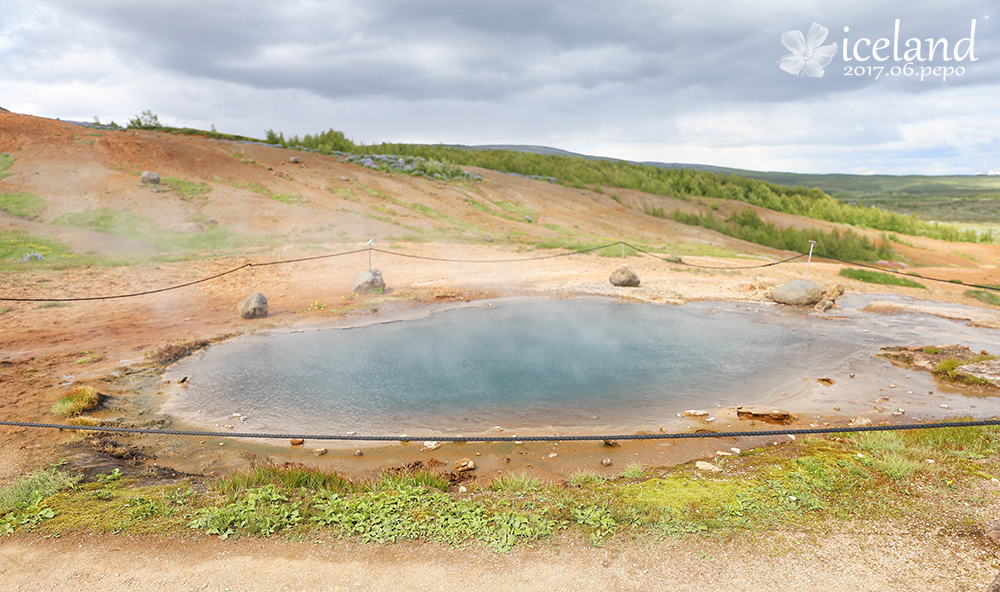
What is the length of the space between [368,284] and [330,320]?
88.5 inches

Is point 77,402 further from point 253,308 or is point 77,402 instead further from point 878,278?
point 878,278

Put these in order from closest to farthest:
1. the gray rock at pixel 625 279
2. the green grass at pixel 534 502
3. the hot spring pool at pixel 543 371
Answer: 1. the green grass at pixel 534 502
2. the hot spring pool at pixel 543 371
3. the gray rock at pixel 625 279

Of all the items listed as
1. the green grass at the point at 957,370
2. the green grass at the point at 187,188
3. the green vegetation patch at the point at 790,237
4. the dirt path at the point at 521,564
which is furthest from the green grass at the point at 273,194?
the green grass at the point at 957,370

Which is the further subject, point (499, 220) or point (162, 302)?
point (499, 220)

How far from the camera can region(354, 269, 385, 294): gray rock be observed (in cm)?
1400

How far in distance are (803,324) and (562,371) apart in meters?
6.66

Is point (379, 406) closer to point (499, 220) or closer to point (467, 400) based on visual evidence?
point (467, 400)

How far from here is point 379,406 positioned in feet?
24.8

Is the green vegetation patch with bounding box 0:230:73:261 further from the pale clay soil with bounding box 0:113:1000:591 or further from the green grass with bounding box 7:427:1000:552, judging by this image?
the green grass with bounding box 7:427:1000:552

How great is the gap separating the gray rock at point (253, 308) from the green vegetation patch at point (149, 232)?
793cm

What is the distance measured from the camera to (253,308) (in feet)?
38.8

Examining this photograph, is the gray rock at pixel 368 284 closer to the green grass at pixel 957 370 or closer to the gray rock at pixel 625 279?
the gray rock at pixel 625 279

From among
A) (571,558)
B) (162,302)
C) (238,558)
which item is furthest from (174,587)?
(162,302)

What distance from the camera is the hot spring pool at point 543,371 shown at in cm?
730
